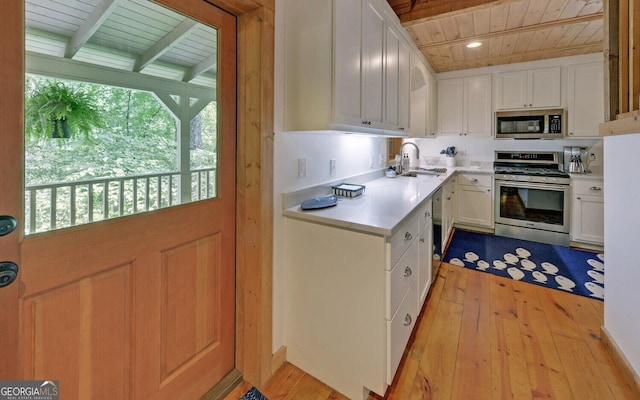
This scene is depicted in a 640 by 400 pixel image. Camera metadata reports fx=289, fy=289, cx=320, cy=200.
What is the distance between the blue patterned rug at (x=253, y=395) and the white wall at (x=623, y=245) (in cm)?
190

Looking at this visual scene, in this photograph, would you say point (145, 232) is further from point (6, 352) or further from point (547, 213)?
point (547, 213)

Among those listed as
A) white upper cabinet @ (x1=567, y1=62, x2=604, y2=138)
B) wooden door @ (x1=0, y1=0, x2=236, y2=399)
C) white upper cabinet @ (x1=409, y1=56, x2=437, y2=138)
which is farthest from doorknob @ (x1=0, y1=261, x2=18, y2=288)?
white upper cabinet @ (x1=567, y1=62, x2=604, y2=138)

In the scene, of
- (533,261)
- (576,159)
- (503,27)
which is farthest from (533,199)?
(503,27)

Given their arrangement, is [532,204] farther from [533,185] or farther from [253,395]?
[253,395]

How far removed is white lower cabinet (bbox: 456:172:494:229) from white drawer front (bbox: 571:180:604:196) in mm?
883

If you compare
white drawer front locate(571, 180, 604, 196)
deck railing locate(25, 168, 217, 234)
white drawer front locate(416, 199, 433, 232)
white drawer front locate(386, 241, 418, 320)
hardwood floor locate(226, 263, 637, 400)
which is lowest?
hardwood floor locate(226, 263, 637, 400)

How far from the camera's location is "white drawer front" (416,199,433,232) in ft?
6.26

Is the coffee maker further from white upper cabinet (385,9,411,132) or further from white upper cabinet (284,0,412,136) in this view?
white upper cabinet (284,0,412,136)

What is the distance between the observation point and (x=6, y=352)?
82 cm

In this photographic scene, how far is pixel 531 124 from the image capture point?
12.8 ft

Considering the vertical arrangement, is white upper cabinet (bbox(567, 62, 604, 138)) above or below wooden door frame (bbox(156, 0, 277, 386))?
above

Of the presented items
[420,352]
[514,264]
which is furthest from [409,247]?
[514,264]

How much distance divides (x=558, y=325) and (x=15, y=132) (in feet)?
9.84

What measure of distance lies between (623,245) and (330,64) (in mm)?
1877
